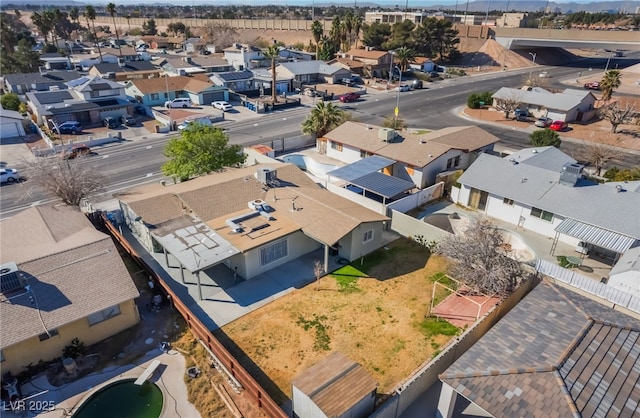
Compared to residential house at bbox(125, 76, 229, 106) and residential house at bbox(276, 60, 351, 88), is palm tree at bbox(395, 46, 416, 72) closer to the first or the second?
residential house at bbox(276, 60, 351, 88)

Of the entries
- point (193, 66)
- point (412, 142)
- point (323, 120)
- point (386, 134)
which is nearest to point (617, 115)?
point (412, 142)

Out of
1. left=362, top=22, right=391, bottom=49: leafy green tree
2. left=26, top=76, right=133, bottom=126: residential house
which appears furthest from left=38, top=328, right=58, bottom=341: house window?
left=362, top=22, right=391, bottom=49: leafy green tree

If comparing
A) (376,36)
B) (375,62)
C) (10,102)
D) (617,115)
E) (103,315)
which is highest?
(376,36)

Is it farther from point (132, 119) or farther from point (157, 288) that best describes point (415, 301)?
point (132, 119)

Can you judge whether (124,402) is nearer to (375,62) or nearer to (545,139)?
(545,139)

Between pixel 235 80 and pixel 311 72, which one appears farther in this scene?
pixel 311 72

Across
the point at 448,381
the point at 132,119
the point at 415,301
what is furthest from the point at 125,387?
the point at 132,119

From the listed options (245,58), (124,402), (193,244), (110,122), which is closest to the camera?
(124,402)
